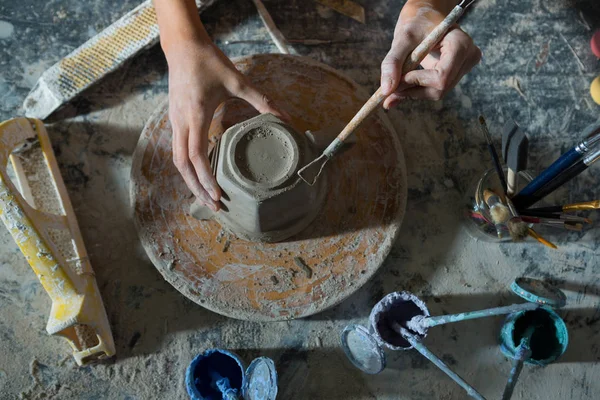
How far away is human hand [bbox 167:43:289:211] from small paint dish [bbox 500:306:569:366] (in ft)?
3.16

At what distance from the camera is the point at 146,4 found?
5.82 feet

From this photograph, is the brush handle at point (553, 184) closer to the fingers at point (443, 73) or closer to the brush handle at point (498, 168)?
the brush handle at point (498, 168)

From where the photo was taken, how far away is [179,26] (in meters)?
1.50

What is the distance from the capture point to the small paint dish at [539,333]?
1565 mm

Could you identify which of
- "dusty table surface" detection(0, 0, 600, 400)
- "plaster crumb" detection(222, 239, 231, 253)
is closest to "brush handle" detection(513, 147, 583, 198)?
"dusty table surface" detection(0, 0, 600, 400)

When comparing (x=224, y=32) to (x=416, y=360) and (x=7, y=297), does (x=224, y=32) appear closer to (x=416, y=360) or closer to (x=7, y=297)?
(x=7, y=297)

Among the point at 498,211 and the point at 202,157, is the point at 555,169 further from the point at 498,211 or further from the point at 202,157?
the point at 202,157

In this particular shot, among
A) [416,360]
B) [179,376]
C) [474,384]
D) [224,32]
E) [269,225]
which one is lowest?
[474,384]

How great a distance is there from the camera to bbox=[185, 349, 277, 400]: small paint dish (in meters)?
1.47

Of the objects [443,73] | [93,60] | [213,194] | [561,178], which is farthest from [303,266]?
[93,60]


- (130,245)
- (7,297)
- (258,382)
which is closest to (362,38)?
(130,245)

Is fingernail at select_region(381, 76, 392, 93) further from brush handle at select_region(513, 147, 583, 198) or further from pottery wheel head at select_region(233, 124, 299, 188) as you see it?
brush handle at select_region(513, 147, 583, 198)

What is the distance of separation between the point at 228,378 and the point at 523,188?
41.6 inches

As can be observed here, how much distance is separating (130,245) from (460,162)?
3.82 feet
